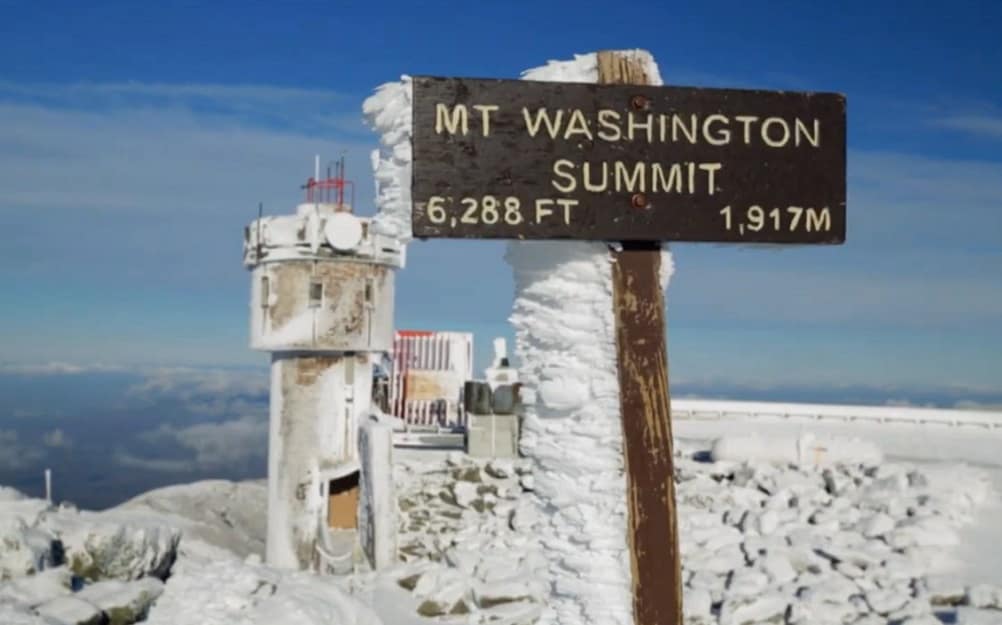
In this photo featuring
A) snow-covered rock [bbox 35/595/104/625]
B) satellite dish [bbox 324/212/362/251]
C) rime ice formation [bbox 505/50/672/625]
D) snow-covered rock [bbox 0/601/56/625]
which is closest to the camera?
rime ice formation [bbox 505/50/672/625]

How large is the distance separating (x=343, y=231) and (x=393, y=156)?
Result: 12230mm

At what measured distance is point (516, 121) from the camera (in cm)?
462

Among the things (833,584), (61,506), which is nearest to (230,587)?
(61,506)

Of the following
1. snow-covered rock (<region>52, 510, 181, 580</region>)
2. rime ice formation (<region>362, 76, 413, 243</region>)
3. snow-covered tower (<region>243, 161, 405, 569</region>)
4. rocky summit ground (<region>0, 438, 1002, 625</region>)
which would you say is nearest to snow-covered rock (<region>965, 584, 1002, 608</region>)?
rocky summit ground (<region>0, 438, 1002, 625</region>)

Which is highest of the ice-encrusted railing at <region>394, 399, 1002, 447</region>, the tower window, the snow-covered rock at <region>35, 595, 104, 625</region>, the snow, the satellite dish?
the satellite dish

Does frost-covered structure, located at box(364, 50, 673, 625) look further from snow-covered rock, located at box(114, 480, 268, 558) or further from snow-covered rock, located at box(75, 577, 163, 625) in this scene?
snow-covered rock, located at box(114, 480, 268, 558)

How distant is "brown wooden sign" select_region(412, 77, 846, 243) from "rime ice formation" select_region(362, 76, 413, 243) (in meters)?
0.19

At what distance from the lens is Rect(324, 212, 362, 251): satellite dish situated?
1684 centimetres

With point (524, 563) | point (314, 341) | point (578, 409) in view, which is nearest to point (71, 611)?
point (578, 409)

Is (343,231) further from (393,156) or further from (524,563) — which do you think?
(393,156)

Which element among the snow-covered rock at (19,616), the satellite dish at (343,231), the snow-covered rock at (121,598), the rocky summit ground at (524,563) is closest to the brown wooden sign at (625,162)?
the rocky summit ground at (524,563)

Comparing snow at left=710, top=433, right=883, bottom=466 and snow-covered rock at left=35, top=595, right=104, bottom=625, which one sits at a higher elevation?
snow at left=710, top=433, right=883, bottom=466

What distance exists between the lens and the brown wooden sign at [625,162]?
15.1ft

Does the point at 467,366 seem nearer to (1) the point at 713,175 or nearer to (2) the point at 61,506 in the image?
(2) the point at 61,506
